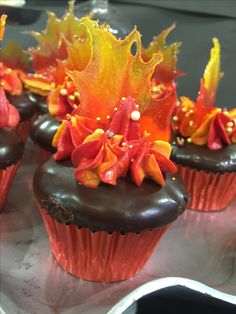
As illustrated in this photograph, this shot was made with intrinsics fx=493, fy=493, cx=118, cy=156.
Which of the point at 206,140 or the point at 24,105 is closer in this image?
the point at 206,140

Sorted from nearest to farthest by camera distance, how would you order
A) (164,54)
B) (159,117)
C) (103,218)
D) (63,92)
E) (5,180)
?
(103,218) < (159,117) < (5,180) < (63,92) < (164,54)

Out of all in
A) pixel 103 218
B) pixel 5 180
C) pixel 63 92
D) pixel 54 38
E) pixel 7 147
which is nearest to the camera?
pixel 103 218

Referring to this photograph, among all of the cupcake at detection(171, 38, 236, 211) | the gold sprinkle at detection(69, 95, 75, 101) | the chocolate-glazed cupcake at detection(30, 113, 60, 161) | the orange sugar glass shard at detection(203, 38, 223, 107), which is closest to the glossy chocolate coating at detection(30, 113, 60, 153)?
the chocolate-glazed cupcake at detection(30, 113, 60, 161)

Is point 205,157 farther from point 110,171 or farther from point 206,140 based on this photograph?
point 110,171

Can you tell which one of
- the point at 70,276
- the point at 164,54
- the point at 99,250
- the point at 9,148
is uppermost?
the point at 164,54

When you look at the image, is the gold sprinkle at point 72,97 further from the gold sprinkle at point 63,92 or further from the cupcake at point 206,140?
the cupcake at point 206,140

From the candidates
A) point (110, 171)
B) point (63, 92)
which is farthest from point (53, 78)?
point (110, 171)
